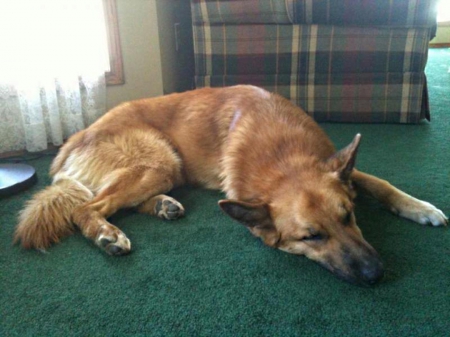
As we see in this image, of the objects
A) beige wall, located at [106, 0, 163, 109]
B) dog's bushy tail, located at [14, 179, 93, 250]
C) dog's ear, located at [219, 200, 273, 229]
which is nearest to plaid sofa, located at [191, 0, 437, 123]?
beige wall, located at [106, 0, 163, 109]

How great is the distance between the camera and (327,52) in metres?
2.82

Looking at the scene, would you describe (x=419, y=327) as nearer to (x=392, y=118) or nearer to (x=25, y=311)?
(x=25, y=311)

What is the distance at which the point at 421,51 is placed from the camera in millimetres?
2699

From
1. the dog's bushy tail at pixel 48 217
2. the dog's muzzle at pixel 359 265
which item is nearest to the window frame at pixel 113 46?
the dog's bushy tail at pixel 48 217

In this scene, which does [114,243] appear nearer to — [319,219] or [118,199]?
[118,199]

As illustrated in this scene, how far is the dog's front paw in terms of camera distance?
151 cm

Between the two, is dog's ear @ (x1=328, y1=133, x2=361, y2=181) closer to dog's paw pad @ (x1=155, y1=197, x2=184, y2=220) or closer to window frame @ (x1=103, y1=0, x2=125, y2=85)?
dog's paw pad @ (x1=155, y1=197, x2=184, y2=220)

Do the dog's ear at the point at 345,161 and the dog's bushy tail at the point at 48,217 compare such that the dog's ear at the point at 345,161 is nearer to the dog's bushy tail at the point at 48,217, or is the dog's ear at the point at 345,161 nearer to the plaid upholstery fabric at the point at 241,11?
the dog's bushy tail at the point at 48,217

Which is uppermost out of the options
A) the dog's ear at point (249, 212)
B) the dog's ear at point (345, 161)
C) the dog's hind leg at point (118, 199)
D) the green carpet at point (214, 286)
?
the dog's ear at point (345, 161)

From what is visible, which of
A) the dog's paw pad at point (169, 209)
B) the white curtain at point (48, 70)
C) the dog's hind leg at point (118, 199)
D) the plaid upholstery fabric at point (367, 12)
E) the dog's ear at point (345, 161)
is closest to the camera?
the dog's ear at point (345, 161)

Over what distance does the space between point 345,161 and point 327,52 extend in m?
1.66

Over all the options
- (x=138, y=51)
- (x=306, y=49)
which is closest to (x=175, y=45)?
(x=138, y=51)

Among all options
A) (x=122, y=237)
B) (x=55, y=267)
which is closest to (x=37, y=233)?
(x=55, y=267)

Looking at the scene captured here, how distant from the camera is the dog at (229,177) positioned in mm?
1294
